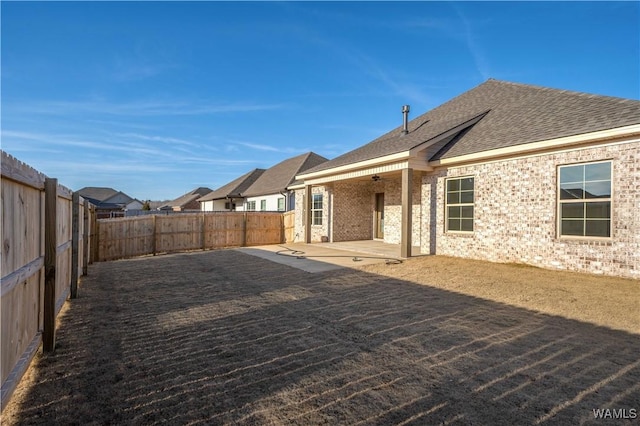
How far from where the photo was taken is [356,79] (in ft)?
61.0

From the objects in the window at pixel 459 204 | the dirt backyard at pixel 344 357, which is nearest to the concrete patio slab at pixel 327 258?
the window at pixel 459 204

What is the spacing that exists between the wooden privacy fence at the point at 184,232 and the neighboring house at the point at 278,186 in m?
4.11

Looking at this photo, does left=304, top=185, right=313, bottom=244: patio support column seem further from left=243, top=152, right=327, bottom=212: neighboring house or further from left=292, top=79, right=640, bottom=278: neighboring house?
left=243, top=152, right=327, bottom=212: neighboring house

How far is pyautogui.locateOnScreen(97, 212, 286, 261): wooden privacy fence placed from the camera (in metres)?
12.7

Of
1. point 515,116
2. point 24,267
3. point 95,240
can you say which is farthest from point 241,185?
point 24,267

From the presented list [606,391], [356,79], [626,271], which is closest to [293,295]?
[606,391]

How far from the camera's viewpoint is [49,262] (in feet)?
12.9

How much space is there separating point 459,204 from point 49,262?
10.3m

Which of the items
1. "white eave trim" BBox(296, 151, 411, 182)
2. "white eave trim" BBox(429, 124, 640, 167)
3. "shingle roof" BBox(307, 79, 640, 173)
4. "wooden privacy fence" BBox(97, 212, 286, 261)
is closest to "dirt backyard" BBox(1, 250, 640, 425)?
"white eave trim" BBox(429, 124, 640, 167)

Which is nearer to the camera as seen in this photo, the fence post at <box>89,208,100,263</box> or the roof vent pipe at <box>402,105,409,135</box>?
the fence post at <box>89,208,100,263</box>

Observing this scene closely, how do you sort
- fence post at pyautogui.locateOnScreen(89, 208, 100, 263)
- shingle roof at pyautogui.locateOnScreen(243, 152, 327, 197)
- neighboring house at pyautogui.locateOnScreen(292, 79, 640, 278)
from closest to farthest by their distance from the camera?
neighboring house at pyautogui.locateOnScreen(292, 79, 640, 278) < fence post at pyautogui.locateOnScreen(89, 208, 100, 263) < shingle roof at pyautogui.locateOnScreen(243, 152, 327, 197)

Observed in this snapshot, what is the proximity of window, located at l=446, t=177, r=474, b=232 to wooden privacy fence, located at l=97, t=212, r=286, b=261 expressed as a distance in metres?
9.85

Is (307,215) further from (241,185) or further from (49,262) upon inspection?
(241,185)

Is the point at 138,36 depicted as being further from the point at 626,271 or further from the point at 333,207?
the point at 626,271
